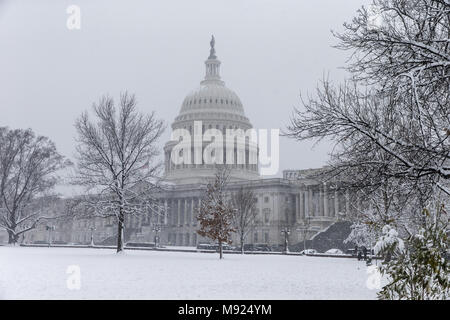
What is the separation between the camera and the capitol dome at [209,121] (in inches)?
4833

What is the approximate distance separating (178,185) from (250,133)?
101 feet

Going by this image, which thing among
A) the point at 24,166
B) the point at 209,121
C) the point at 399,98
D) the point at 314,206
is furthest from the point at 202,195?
the point at 399,98

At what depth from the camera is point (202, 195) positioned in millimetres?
101812

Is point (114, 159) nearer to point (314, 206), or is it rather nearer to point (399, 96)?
point (399, 96)

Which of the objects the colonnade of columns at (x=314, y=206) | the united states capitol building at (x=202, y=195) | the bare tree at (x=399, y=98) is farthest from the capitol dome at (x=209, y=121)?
the bare tree at (x=399, y=98)

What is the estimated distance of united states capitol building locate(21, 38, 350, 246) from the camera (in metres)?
94.4

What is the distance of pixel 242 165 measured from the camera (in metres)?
125

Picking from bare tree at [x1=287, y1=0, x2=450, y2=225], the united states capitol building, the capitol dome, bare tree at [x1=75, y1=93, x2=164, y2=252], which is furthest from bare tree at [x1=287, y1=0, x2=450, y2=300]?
the capitol dome

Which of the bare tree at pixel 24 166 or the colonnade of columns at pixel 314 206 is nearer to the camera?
the bare tree at pixel 24 166

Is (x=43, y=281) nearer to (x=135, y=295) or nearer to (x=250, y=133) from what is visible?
(x=135, y=295)

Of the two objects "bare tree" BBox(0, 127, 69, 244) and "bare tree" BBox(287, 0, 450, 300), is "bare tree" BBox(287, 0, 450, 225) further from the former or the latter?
"bare tree" BBox(0, 127, 69, 244)

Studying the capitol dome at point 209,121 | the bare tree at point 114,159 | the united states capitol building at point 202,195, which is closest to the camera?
the bare tree at point 114,159

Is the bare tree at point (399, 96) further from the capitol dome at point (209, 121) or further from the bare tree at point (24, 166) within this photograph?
the capitol dome at point (209, 121)

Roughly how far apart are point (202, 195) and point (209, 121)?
106ft
